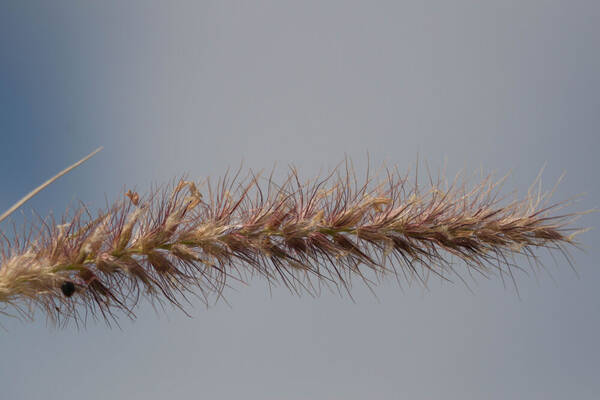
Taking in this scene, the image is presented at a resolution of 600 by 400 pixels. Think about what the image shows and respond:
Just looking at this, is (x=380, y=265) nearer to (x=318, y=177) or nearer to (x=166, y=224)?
(x=318, y=177)

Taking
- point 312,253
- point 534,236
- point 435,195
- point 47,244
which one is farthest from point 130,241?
point 534,236

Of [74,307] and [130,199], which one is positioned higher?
[130,199]

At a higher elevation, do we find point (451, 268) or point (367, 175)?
point (367, 175)

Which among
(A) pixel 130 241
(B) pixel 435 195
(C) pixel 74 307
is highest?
(B) pixel 435 195

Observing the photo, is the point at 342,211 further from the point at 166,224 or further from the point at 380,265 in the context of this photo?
the point at 166,224

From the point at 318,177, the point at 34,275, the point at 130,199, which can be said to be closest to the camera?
the point at 34,275

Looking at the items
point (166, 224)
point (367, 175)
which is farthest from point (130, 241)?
point (367, 175)

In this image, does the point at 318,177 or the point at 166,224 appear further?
the point at 318,177

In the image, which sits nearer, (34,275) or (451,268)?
(34,275)

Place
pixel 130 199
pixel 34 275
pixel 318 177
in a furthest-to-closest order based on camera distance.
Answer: pixel 318 177
pixel 130 199
pixel 34 275
